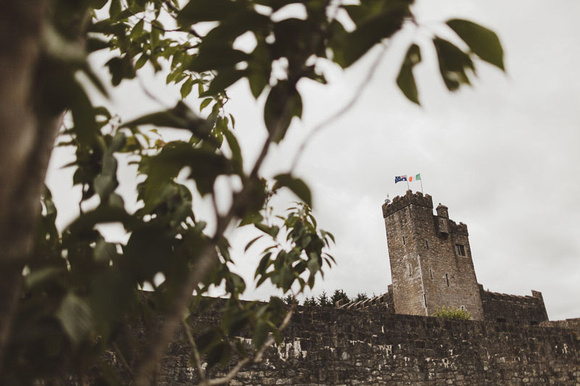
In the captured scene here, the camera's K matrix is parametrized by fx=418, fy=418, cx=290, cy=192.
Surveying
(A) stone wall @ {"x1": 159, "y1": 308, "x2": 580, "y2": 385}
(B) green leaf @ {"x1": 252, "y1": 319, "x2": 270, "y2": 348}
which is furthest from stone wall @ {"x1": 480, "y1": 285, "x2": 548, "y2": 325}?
(B) green leaf @ {"x1": 252, "y1": 319, "x2": 270, "y2": 348}

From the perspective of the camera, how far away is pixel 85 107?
40cm

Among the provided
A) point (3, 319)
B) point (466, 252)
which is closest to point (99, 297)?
point (3, 319)

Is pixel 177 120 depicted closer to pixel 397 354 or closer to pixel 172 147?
pixel 172 147

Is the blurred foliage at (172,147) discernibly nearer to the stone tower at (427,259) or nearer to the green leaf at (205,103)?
the green leaf at (205,103)

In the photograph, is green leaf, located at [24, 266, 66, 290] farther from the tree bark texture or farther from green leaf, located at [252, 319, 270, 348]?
green leaf, located at [252, 319, 270, 348]

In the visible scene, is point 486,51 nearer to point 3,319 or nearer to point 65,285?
point 3,319

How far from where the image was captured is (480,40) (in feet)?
1.74

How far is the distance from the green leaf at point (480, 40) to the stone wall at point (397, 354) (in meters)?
4.69

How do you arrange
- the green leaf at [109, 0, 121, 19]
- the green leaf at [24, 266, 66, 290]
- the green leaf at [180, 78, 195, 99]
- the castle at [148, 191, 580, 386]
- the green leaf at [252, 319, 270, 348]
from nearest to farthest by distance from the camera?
the green leaf at [24, 266, 66, 290] → the green leaf at [252, 319, 270, 348] → the green leaf at [109, 0, 121, 19] → the green leaf at [180, 78, 195, 99] → the castle at [148, 191, 580, 386]

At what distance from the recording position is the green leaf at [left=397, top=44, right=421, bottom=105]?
0.60 meters

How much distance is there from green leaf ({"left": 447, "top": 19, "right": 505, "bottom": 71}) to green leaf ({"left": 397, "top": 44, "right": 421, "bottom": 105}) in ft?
0.24

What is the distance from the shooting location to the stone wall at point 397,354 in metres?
5.39

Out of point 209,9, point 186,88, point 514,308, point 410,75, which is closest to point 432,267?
point 514,308

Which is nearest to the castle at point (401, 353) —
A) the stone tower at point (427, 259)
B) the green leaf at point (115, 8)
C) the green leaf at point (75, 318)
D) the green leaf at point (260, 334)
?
the green leaf at point (260, 334)
